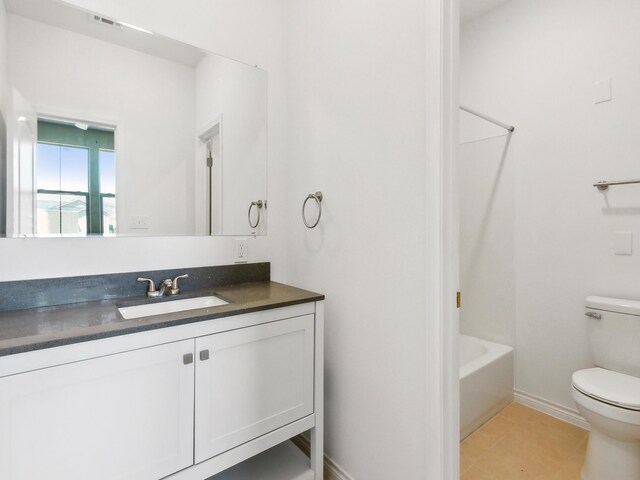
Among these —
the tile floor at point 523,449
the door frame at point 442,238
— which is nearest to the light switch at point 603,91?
the door frame at point 442,238

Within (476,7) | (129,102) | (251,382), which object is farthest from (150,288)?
(476,7)

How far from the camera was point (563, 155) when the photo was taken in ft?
6.55

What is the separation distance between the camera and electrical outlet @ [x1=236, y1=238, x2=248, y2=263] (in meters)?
1.70

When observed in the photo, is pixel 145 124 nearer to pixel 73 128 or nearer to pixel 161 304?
pixel 73 128

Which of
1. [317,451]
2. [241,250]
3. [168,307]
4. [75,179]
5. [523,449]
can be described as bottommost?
[523,449]

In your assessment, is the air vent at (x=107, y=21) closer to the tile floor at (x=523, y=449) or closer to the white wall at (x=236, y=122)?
the white wall at (x=236, y=122)

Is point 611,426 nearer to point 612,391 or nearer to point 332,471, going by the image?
point 612,391

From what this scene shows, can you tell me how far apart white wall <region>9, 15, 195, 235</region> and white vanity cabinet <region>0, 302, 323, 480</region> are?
0.65 metres

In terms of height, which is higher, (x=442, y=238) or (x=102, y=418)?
(x=442, y=238)

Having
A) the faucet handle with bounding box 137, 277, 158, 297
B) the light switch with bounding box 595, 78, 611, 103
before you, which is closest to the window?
the faucet handle with bounding box 137, 277, 158, 297

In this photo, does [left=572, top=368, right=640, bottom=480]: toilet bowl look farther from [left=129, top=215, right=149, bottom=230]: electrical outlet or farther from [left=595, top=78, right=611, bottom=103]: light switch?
[left=129, top=215, right=149, bottom=230]: electrical outlet

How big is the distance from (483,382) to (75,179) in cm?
238

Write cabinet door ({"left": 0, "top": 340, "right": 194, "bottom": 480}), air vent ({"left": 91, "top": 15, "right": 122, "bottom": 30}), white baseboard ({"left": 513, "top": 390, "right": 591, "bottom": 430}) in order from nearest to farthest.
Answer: cabinet door ({"left": 0, "top": 340, "right": 194, "bottom": 480}) → air vent ({"left": 91, "top": 15, "right": 122, "bottom": 30}) → white baseboard ({"left": 513, "top": 390, "right": 591, "bottom": 430})

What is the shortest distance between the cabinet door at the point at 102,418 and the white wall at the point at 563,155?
2177 mm
